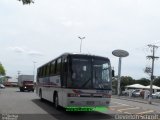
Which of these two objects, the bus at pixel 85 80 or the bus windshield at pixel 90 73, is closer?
the bus at pixel 85 80

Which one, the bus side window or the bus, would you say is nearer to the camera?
the bus

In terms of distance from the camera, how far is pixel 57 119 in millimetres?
17812

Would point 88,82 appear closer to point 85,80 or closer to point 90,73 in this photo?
point 85,80

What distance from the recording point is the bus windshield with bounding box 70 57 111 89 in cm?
2014

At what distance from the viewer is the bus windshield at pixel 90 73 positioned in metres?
20.1

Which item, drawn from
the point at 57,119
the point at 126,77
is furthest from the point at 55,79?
the point at 126,77

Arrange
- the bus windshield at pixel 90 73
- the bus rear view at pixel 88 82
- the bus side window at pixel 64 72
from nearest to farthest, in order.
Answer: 1. the bus rear view at pixel 88 82
2. the bus windshield at pixel 90 73
3. the bus side window at pixel 64 72

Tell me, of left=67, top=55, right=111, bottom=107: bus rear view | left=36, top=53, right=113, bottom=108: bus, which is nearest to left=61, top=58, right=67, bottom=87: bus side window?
left=36, top=53, right=113, bottom=108: bus

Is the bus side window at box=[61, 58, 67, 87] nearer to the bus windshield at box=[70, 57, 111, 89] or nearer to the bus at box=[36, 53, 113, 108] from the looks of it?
the bus at box=[36, 53, 113, 108]

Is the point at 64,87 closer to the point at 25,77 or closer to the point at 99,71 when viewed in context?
the point at 99,71

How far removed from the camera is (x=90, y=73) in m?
20.4

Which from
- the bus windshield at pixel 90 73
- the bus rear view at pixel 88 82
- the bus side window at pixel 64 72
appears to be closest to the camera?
the bus rear view at pixel 88 82

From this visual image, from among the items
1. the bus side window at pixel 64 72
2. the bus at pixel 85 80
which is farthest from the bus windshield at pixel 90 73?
the bus side window at pixel 64 72

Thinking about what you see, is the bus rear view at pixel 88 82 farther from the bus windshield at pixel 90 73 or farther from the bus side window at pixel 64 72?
the bus side window at pixel 64 72
